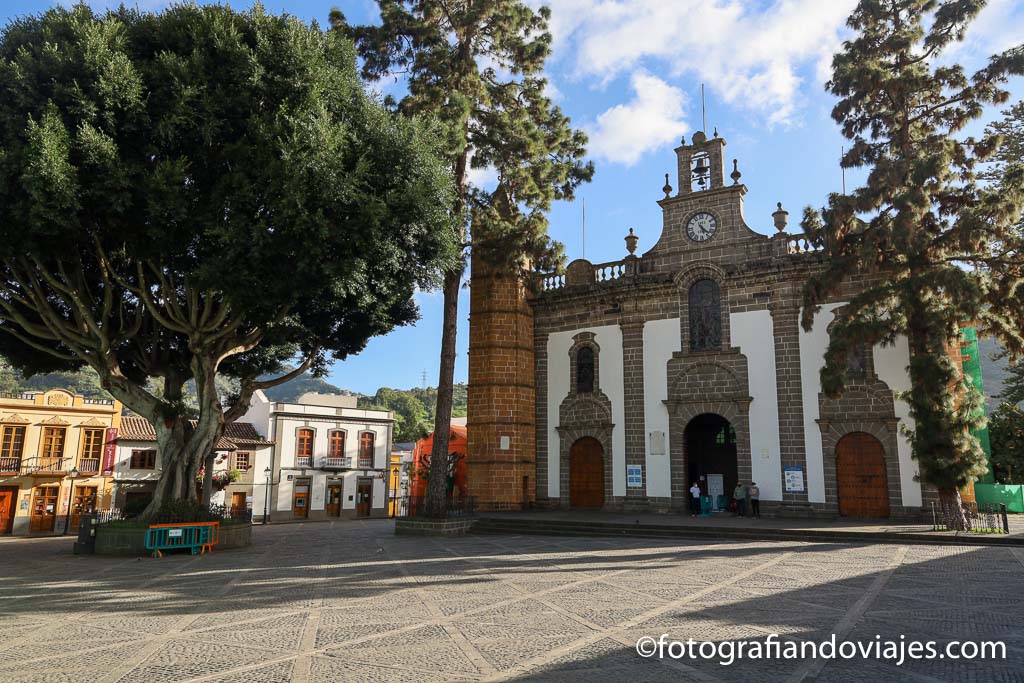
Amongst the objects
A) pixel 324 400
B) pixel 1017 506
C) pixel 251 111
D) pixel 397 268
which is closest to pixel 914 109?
pixel 1017 506

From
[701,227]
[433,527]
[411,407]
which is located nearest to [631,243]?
[701,227]

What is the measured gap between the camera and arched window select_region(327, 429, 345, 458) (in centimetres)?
3847

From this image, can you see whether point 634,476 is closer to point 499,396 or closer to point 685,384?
point 685,384

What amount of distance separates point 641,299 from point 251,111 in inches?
593

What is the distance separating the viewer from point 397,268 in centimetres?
1622

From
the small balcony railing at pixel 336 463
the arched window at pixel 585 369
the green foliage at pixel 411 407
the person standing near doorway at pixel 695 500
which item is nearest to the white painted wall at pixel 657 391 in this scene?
the person standing near doorway at pixel 695 500

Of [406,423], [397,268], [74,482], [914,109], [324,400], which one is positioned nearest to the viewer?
[397,268]

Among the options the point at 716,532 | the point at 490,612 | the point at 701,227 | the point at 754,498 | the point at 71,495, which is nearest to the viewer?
the point at 490,612

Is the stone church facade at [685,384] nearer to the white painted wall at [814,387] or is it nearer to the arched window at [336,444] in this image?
the white painted wall at [814,387]

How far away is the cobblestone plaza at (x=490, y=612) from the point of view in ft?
21.1

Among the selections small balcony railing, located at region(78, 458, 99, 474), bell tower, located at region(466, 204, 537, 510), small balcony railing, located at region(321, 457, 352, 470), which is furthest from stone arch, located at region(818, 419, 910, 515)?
small balcony railing, located at region(78, 458, 99, 474)

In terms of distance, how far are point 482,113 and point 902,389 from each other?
15486mm

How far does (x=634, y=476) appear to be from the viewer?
24203mm

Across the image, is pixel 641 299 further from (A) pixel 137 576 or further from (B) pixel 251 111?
(A) pixel 137 576
